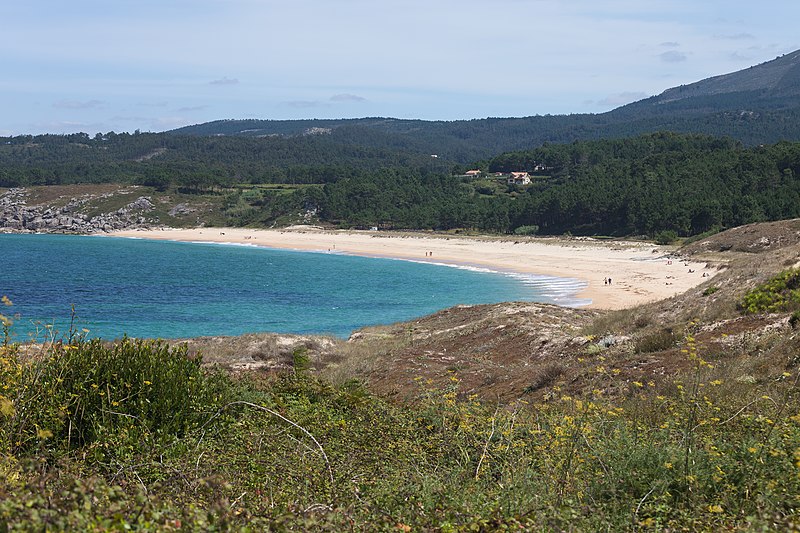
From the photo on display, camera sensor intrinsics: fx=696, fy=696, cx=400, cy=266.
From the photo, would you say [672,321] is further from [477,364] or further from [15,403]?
[15,403]

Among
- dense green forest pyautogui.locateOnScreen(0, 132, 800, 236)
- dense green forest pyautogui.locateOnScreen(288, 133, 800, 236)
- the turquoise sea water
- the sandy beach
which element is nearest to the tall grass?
the turquoise sea water

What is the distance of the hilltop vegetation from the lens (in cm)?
526

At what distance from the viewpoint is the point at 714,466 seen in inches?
263

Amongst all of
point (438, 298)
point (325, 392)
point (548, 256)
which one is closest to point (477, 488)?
point (325, 392)

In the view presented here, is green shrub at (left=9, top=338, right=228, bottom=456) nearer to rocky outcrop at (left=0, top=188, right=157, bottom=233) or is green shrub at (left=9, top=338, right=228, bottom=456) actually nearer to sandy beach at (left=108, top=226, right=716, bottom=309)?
sandy beach at (left=108, top=226, right=716, bottom=309)

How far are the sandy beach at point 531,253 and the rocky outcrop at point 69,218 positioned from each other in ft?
23.0

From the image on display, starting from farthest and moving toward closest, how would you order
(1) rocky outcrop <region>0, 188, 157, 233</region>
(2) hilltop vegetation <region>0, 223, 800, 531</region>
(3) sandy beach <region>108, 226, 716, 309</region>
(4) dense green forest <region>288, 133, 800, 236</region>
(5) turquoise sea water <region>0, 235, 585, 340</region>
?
(1) rocky outcrop <region>0, 188, 157, 233</region>, (4) dense green forest <region>288, 133, 800, 236</region>, (3) sandy beach <region>108, 226, 716, 309</region>, (5) turquoise sea water <region>0, 235, 585, 340</region>, (2) hilltop vegetation <region>0, 223, 800, 531</region>

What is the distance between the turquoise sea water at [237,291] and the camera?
Result: 41.1 meters

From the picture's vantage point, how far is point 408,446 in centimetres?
862

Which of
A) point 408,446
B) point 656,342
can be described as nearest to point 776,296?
point 656,342

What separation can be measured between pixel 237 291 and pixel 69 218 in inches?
4213

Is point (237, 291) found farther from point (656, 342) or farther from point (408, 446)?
point (408, 446)

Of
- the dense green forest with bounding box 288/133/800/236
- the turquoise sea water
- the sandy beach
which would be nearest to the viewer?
the turquoise sea water

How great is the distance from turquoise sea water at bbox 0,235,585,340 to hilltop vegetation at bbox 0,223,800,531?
16.5 meters
